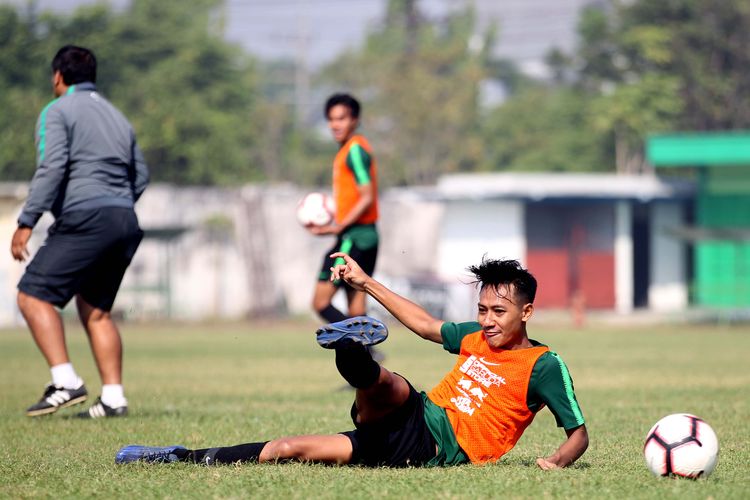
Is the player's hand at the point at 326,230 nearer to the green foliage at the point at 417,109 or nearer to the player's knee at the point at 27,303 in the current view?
the player's knee at the point at 27,303

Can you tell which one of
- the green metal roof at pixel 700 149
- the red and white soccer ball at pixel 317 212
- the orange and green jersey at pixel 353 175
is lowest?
the red and white soccer ball at pixel 317 212

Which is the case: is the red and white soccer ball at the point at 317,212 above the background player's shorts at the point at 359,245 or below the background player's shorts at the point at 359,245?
above

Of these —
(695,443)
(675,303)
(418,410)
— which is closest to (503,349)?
(418,410)

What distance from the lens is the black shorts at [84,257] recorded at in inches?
316

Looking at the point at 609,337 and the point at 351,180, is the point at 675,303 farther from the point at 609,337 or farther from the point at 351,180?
the point at 351,180

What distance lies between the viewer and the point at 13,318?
28781 millimetres

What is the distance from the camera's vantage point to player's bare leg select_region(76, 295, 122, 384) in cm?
828

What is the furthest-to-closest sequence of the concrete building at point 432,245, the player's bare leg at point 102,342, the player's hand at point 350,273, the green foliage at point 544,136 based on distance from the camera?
the green foliage at point 544,136 → the concrete building at point 432,245 → the player's bare leg at point 102,342 → the player's hand at point 350,273

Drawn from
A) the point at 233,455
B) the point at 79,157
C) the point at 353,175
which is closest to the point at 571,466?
the point at 233,455

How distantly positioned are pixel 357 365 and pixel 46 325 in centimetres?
349

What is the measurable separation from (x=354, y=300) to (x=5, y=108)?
108ft

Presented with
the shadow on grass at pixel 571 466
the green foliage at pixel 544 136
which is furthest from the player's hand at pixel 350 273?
the green foliage at pixel 544 136

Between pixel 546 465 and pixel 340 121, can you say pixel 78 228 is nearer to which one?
pixel 340 121

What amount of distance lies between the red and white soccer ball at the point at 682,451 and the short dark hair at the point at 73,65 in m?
4.76
